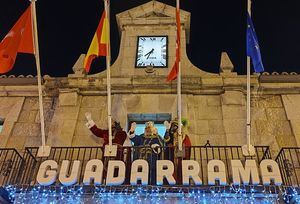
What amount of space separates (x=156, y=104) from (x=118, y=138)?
2.26 metres

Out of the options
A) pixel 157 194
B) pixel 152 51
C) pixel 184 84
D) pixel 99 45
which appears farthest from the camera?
pixel 152 51

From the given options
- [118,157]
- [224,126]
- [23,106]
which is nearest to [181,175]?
[118,157]

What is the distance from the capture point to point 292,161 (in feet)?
37.8

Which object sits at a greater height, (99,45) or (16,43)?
(99,45)

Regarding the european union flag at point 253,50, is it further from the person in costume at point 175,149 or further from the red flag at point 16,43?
the red flag at point 16,43

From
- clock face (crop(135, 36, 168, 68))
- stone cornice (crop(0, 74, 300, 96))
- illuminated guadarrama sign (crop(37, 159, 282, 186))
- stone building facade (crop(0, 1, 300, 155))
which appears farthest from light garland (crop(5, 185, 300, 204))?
clock face (crop(135, 36, 168, 68))

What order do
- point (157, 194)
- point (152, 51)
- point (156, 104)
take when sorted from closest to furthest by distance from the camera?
point (157, 194), point (156, 104), point (152, 51)

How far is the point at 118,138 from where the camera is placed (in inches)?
461

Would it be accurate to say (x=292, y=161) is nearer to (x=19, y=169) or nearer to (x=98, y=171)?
(x=98, y=171)

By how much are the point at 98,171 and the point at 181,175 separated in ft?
7.06

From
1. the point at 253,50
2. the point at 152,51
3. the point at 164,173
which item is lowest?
the point at 164,173

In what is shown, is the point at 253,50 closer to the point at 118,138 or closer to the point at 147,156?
the point at 147,156

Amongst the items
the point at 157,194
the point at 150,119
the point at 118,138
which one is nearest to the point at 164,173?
the point at 157,194

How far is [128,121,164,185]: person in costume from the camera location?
1098 centimetres
